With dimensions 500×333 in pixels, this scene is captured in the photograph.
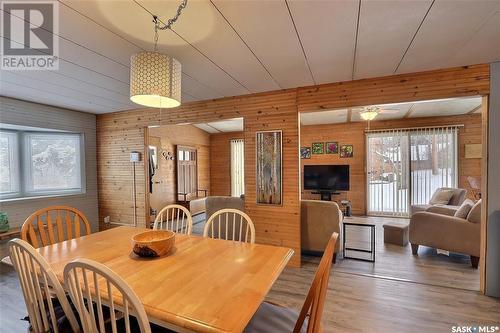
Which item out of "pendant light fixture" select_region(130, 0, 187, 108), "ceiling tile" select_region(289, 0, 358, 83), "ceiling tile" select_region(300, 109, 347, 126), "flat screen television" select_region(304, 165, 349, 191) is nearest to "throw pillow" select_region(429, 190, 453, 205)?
"flat screen television" select_region(304, 165, 349, 191)

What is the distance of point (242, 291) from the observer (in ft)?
Answer: 3.71

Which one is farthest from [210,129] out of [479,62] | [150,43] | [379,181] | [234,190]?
[479,62]

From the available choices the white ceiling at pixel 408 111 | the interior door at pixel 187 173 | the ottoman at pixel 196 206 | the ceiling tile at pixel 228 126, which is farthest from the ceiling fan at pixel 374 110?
the interior door at pixel 187 173

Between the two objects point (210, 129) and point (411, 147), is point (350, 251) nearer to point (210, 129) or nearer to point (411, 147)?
point (411, 147)

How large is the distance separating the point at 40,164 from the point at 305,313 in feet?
16.2

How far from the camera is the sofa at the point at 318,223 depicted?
3.26 meters

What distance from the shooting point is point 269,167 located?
341cm

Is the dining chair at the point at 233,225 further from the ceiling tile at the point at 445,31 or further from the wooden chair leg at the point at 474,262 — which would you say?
the wooden chair leg at the point at 474,262

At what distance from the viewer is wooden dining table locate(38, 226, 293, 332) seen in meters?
0.96

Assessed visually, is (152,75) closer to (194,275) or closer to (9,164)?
(194,275)

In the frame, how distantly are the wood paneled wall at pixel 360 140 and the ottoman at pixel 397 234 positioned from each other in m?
2.13

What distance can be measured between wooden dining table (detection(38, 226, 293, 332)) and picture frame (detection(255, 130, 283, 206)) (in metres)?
1.63

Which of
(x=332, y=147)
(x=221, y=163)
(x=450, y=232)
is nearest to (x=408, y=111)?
(x=332, y=147)

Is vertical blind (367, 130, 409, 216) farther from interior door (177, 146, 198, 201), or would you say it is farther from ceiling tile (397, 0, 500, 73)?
interior door (177, 146, 198, 201)
